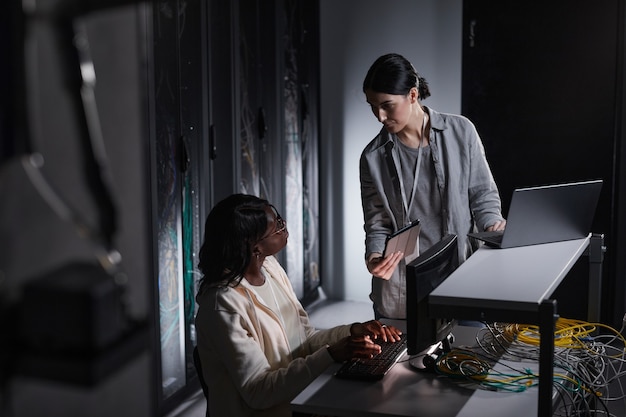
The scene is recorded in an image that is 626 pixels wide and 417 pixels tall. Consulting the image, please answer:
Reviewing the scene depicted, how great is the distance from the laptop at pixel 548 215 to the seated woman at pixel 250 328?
16.4 inches

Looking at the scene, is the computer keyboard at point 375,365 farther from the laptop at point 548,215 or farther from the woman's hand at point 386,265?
the laptop at point 548,215

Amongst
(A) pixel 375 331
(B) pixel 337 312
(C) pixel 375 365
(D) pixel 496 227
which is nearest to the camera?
(C) pixel 375 365

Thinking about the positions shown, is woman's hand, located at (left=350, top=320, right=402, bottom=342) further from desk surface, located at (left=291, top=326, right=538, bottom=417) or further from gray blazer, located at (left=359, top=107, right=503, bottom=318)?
gray blazer, located at (left=359, top=107, right=503, bottom=318)

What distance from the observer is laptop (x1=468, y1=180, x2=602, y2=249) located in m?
1.86

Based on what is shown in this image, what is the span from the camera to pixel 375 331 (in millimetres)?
1958

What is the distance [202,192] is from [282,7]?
1323 millimetres

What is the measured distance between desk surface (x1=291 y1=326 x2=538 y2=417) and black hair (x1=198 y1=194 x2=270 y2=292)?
1.15 ft

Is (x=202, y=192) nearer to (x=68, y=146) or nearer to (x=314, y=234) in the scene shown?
(x=314, y=234)

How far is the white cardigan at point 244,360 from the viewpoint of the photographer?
1755 millimetres

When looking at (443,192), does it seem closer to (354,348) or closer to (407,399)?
(354,348)

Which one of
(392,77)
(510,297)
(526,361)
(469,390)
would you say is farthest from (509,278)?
(392,77)

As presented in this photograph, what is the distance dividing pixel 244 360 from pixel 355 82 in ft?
10.4

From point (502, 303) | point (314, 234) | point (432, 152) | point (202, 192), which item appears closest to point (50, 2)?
point (502, 303)

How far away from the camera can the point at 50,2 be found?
1.05 feet
